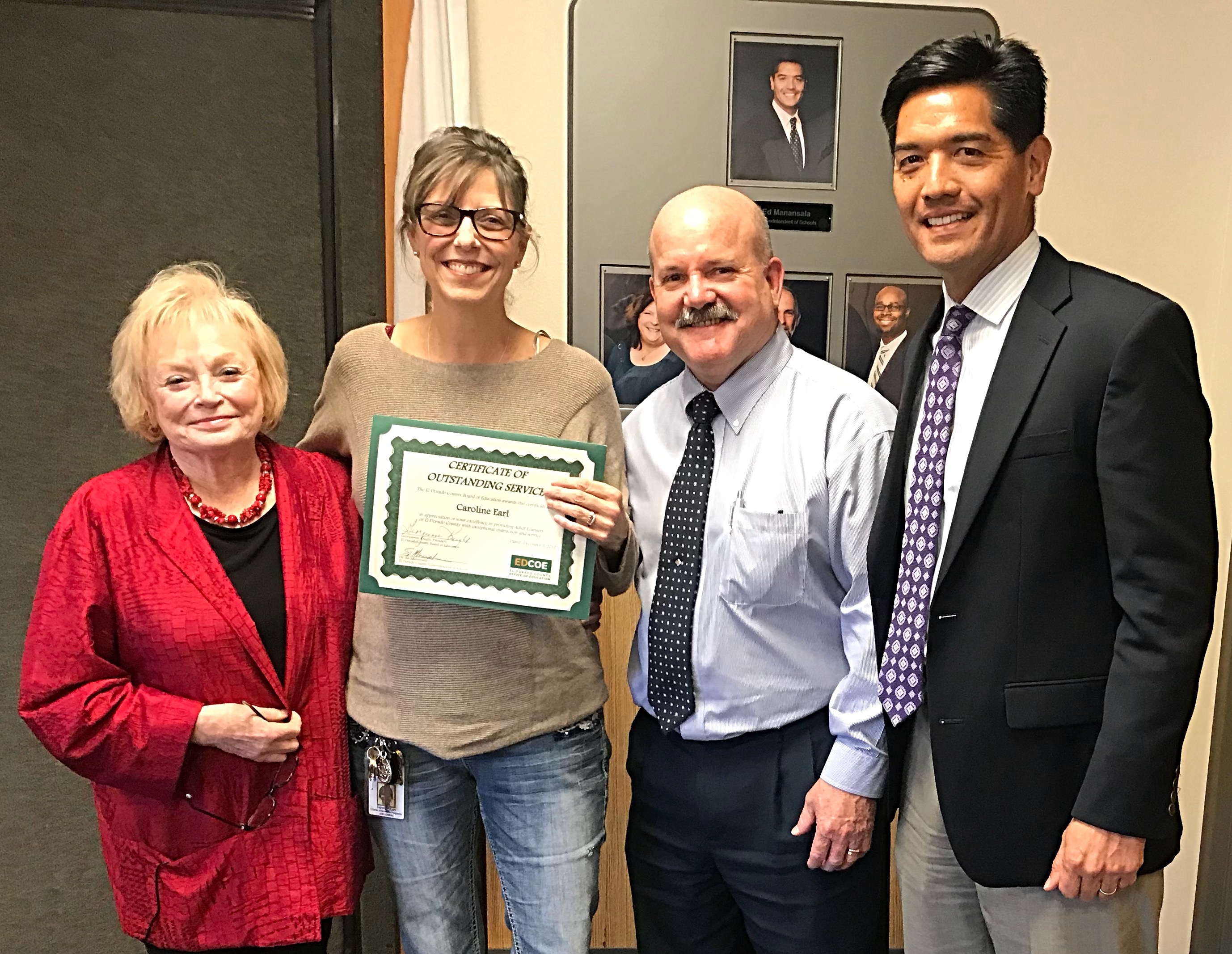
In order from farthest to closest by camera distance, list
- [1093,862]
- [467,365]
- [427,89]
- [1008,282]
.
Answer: [427,89] < [467,365] < [1008,282] < [1093,862]

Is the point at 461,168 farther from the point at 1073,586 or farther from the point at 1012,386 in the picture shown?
the point at 1073,586

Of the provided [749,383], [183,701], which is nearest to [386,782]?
[183,701]

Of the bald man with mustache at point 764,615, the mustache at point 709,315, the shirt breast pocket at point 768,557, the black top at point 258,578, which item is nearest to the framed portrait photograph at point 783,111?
the bald man with mustache at point 764,615

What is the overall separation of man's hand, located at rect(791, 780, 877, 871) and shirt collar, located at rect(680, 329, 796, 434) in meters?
0.63

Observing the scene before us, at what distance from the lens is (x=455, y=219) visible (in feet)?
4.77

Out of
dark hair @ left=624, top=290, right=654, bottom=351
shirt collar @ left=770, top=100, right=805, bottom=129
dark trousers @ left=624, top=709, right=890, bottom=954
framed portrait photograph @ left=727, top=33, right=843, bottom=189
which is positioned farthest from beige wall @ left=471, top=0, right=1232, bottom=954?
dark trousers @ left=624, top=709, right=890, bottom=954

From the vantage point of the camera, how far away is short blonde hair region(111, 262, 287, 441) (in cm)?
139

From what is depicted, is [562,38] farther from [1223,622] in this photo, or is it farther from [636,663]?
[1223,622]

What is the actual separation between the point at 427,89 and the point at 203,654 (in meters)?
1.57

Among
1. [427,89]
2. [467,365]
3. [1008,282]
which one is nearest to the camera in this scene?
[1008,282]

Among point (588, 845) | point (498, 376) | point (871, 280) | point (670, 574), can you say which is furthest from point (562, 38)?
point (588, 845)

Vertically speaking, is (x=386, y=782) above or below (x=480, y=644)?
below

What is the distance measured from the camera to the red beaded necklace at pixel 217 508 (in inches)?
55.2

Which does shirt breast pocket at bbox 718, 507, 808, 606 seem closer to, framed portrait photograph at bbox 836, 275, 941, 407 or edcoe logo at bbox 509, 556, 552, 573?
edcoe logo at bbox 509, 556, 552, 573
